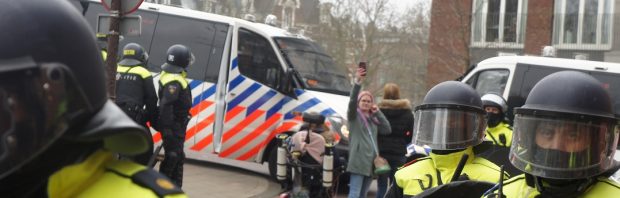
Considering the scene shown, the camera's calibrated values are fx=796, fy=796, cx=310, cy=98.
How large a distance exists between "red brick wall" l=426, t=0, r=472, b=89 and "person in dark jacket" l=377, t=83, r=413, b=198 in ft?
50.1

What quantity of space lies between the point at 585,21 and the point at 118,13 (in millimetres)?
22025

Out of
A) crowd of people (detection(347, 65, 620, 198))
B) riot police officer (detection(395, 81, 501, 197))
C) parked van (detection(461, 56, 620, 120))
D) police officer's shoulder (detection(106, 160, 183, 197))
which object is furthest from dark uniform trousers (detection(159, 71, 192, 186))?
police officer's shoulder (detection(106, 160, 183, 197))

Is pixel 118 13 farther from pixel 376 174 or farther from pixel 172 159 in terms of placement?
pixel 376 174

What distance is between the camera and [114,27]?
661cm

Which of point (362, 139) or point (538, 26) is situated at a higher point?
point (538, 26)

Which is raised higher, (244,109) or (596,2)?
(596,2)

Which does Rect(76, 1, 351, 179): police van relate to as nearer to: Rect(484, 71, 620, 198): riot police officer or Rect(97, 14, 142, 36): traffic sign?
Rect(97, 14, 142, 36): traffic sign

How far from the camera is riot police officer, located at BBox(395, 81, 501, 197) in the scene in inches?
152

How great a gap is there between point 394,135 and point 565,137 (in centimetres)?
601

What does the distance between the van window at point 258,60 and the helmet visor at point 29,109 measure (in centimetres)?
919

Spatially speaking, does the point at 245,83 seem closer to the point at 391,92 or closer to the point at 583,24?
the point at 391,92

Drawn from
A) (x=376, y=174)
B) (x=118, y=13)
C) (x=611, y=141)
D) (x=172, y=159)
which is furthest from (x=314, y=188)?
(x=611, y=141)

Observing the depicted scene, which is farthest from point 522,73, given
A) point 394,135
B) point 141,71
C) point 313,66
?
point 141,71

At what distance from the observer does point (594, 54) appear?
25.8 metres
